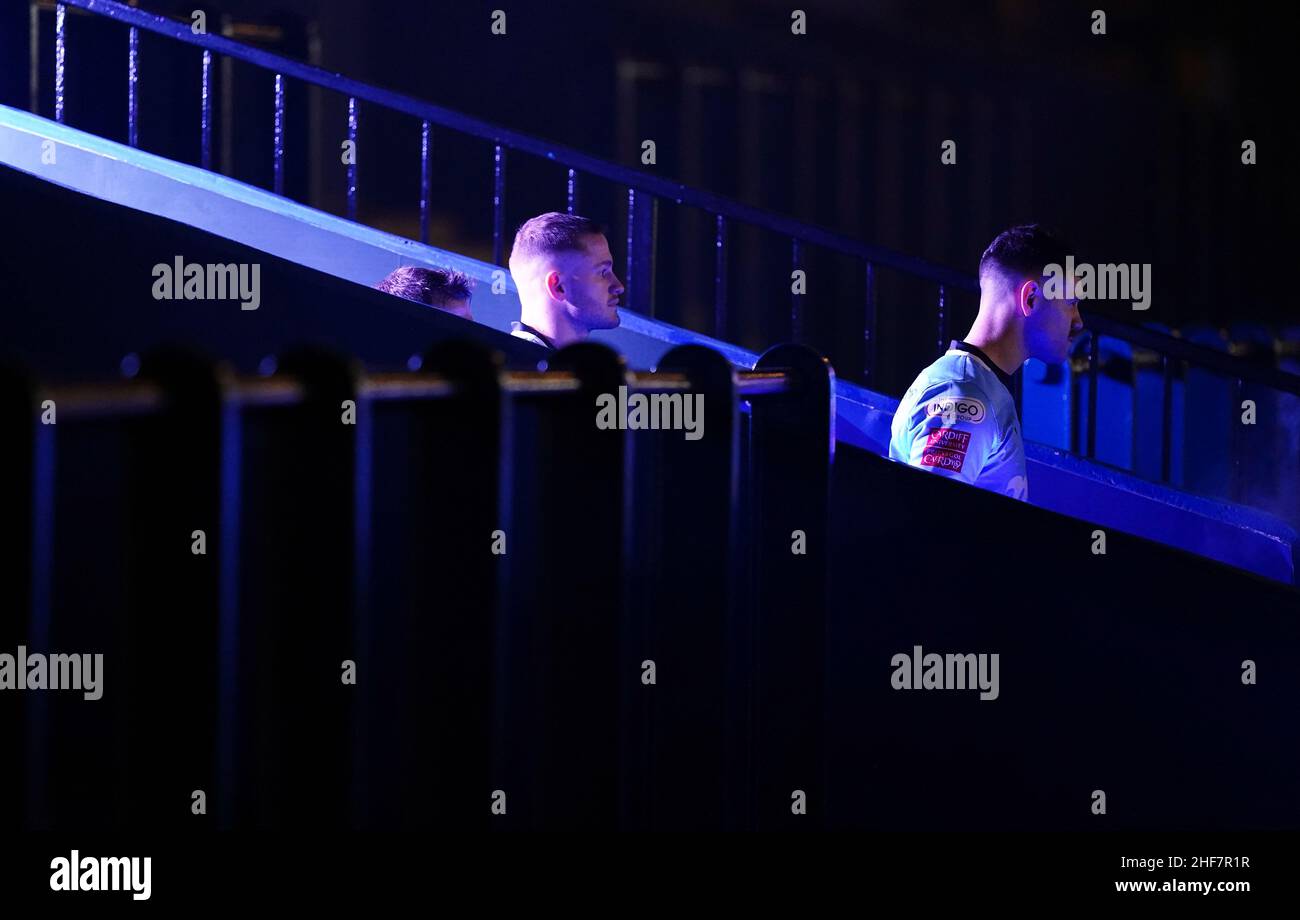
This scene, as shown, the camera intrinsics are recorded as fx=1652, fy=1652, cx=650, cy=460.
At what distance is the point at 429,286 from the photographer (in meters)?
Answer: 4.64

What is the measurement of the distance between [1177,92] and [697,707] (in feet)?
30.9

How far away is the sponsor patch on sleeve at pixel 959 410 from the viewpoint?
12.9 feet

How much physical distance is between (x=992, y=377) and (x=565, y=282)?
Answer: 1.22 m

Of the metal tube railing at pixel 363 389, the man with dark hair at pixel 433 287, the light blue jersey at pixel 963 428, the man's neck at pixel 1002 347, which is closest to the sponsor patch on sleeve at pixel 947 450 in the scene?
the light blue jersey at pixel 963 428

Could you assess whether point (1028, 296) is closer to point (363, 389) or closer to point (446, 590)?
point (446, 590)

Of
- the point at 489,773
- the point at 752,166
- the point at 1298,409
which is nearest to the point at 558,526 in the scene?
the point at 489,773

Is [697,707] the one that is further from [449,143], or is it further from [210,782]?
[449,143]

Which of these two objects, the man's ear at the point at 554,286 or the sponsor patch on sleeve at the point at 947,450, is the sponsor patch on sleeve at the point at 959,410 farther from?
the man's ear at the point at 554,286

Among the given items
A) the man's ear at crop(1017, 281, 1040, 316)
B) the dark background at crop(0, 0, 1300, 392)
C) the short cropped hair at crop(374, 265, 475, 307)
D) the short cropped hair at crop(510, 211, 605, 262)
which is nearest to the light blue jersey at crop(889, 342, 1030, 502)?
the man's ear at crop(1017, 281, 1040, 316)

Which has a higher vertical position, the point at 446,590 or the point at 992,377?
the point at 992,377

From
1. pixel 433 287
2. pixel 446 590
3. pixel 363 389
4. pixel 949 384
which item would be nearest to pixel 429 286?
pixel 433 287

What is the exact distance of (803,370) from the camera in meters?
2.83

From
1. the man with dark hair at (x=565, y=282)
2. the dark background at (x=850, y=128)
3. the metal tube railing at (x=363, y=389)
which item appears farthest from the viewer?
the dark background at (x=850, y=128)

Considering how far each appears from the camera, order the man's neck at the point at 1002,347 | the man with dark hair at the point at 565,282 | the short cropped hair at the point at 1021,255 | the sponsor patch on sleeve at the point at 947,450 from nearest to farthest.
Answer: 1. the sponsor patch on sleeve at the point at 947,450
2. the man's neck at the point at 1002,347
3. the short cropped hair at the point at 1021,255
4. the man with dark hair at the point at 565,282
